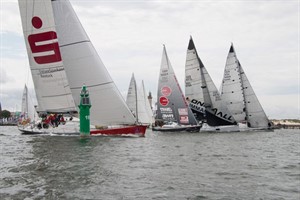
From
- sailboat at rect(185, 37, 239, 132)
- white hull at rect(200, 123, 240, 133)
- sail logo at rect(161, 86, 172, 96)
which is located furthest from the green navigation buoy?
sailboat at rect(185, 37, 239, 132)

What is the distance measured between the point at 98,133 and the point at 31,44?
10.6 metres

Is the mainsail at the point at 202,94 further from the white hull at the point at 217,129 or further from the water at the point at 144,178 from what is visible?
the water at the point at 144,178

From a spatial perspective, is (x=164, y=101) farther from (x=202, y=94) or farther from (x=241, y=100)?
(x=241, y=100)

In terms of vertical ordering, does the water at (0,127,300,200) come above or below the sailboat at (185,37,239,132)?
below

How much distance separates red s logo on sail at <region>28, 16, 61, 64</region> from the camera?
32625 millimetres

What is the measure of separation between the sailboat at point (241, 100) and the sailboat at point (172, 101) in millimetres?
7421

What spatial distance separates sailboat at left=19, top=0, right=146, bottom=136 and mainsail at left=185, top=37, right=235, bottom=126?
2156 centimetres

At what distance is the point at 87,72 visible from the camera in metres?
30.0

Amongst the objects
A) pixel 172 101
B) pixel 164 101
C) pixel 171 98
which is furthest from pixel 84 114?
pixel 164 101

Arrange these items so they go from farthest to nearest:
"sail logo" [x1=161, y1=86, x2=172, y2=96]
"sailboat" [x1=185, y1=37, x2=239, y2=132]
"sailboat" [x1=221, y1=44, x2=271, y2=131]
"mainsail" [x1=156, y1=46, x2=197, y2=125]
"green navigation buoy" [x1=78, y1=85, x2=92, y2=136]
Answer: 1. "sailboat" [x1=221, y1=44, x2=271, y2=131]
2. "sailboat" [x1=185, y1=37, x2=239, y2=132]
3. "sail logo" [x1=161, y1=86, x2=172, y2=96]
4. "mainsail" [x1=156, y1=46, x2=197, y2=125]
5. "green navigation buoy" [x1=78, y1=85, x2=92, y2=136]

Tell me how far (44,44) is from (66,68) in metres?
3.92

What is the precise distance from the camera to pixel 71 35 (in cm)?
3062

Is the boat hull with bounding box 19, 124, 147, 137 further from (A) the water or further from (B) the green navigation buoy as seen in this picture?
(A) the water

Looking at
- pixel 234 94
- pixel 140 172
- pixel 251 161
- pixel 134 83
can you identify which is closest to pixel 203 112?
pixel 234 94
